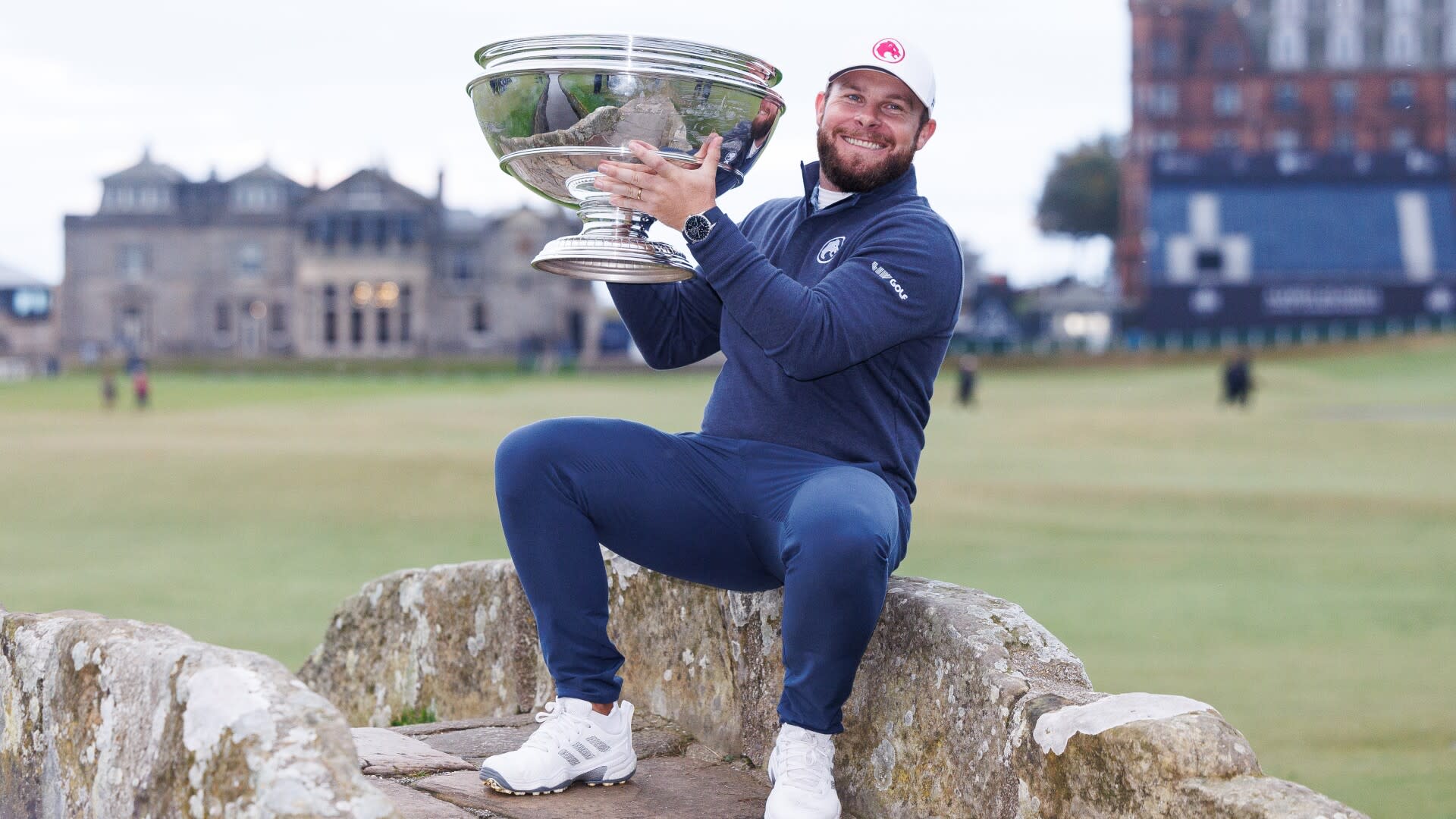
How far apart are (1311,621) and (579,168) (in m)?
7.57

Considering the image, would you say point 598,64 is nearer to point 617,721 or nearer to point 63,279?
point 617,721

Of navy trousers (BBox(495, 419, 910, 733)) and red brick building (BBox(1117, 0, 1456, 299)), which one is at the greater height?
red brick building (BBox(1117, 0, 1456, 299))

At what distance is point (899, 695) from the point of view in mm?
3336

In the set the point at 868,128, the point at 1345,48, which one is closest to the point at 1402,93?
the point at 1345,48

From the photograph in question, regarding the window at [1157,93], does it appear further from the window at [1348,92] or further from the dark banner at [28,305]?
the dark banner at [28,305]

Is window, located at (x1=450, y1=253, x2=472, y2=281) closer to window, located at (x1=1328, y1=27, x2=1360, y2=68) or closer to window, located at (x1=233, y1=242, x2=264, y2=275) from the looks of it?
window, located at (x1=233, y1=242, x2=264, y2=275)

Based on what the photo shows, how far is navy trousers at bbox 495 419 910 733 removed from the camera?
11.2ft

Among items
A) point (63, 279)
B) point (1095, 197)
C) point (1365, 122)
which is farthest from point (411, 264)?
point (1365, 122)

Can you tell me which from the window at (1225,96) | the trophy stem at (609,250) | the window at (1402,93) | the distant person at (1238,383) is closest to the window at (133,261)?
the window at (1225,96)

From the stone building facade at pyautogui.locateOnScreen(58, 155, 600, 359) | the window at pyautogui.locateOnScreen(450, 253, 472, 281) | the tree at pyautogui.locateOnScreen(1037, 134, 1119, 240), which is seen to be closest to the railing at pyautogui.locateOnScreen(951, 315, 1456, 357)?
the tree at pyautogui.locateOnScreen(1037, 134, 1119, 240)

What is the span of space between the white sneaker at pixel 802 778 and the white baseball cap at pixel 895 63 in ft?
5.17

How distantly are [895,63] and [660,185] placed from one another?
663 mm

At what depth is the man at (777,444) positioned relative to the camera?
3.23 meters

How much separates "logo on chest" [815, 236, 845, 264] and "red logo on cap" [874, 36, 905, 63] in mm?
450
